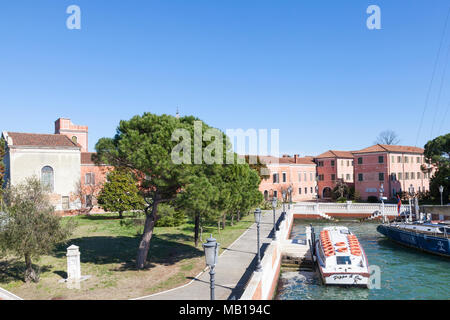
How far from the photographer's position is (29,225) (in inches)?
520

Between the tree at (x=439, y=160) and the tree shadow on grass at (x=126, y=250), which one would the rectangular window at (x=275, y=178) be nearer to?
the tree at (x=439, y=160)

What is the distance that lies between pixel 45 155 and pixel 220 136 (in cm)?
2849

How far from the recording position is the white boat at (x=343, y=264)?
1689 centimetres

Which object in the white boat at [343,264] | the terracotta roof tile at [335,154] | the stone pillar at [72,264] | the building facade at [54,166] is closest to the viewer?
the stone pillar at [72,264]

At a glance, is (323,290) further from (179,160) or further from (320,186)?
(320,186)

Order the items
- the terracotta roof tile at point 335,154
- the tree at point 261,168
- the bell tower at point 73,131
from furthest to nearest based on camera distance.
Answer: the terracotta roof tile at point 335,154 → the bell tower at point 73,131 → the tree at point 261,168

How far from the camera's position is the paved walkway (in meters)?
12.2

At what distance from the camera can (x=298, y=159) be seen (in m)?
62.8

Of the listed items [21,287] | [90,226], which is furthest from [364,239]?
[21,287]

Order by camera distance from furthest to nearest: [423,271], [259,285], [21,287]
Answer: [423,271]
[21,287]
[259,285]

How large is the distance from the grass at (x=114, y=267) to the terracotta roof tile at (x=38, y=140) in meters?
16.1

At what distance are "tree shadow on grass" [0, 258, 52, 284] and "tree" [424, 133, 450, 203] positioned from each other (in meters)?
46.2

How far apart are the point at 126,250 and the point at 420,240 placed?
2202 centimetres

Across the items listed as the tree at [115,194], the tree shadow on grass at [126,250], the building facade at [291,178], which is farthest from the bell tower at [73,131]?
the tree shadow on grass at [126,250]
